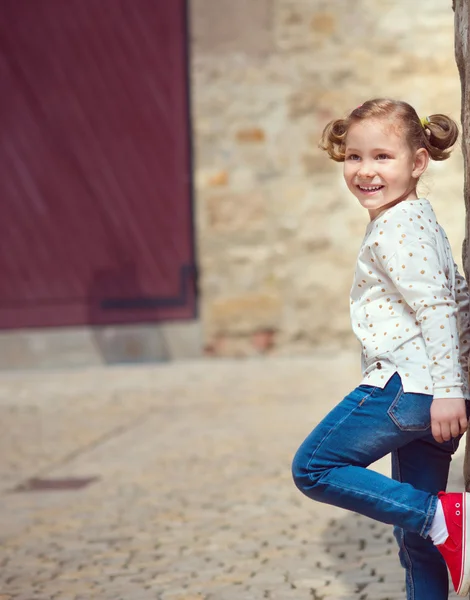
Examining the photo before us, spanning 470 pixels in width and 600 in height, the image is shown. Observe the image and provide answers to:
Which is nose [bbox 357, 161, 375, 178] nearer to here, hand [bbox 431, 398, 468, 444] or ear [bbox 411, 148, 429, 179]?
ear [bbox 411, 148, 429, 179]

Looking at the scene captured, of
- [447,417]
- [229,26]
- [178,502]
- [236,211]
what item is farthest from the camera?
[236,211]

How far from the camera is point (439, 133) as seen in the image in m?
2.59

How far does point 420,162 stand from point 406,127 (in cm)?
9

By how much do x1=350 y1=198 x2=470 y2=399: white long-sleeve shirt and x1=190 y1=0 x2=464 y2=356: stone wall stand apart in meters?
6.15

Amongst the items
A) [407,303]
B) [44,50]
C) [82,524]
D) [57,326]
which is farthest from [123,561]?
[44,50]

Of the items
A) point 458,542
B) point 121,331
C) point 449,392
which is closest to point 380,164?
point 449,392

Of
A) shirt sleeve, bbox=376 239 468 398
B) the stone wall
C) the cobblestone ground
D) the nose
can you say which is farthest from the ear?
the stone wall

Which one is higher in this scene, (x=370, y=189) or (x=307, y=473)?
(x=370, y=189)

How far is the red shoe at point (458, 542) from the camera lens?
243cm

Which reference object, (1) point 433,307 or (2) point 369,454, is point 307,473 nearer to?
(2) point 369,454

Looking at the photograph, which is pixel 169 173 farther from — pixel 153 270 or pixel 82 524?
pixel 82 524

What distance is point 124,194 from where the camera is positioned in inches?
344

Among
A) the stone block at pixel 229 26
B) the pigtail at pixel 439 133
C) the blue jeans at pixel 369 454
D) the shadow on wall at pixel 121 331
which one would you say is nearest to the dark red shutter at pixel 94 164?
the shadow on wall at pixel 121 331

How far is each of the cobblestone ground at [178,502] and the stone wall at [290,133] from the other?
1141 mm
